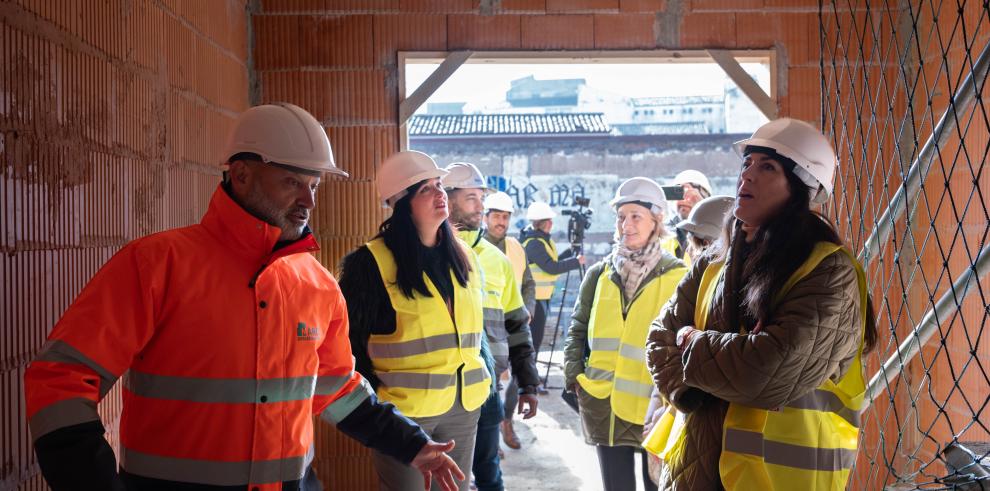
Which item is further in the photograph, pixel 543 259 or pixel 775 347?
pixel 543 259

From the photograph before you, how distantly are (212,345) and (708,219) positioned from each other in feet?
7.31

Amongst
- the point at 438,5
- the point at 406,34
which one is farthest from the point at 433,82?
the point at 438,5

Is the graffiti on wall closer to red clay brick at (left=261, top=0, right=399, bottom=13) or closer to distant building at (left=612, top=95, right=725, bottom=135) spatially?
distant building at (left=612, top=95, right=725, bottom=135)

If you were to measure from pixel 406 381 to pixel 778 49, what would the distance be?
9.93 ft

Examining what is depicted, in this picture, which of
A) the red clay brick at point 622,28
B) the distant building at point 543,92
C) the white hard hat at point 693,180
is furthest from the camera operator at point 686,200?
the distant building at point 543,92

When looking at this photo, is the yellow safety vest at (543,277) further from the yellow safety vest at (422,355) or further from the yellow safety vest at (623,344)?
the yellow safety vest at (422,355)

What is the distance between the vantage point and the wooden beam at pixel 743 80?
15.4ft

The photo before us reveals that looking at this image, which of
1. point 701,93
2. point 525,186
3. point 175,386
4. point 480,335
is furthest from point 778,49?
point 701,93

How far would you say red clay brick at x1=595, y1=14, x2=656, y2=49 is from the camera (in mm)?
4680

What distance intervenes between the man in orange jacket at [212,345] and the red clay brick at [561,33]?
9.53ft

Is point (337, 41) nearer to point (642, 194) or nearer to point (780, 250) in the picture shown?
point (642, 194)

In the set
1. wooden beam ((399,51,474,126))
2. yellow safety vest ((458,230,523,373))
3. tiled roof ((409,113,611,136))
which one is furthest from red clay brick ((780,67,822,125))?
tiled roof ((409,113,611,136))

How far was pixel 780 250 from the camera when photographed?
80.9 inches

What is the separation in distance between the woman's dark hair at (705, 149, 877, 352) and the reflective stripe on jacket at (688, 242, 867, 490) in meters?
0.03
